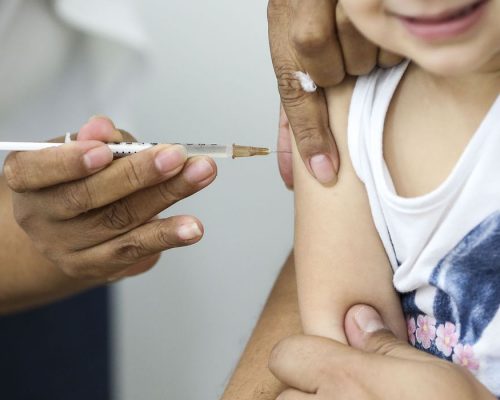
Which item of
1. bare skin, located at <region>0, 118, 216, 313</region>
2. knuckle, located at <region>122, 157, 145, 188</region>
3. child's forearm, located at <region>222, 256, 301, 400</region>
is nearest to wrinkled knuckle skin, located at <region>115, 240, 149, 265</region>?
bare skin, located at <region>0, 118, 216, 313</region>

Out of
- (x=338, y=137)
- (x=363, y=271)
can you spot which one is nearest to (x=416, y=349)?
(x=363, y=271)

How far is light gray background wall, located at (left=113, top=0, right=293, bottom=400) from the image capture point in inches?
72.8

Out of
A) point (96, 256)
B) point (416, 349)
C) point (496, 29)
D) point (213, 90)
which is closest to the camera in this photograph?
point (496, 29)

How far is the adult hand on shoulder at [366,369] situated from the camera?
0.90 m

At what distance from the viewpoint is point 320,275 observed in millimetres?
1062

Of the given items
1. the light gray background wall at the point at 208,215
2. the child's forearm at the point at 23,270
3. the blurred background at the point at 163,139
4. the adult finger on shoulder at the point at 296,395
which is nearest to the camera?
the adult finger on shoulder at the point at 296,395

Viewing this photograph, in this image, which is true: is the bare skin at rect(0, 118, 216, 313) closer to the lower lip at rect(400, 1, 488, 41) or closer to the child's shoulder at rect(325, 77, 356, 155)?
the child's shoulder at rect(325, 77, 356, 155)

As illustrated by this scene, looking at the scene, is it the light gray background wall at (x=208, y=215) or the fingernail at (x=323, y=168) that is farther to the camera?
the light gray background wall at (x=208, y=215)

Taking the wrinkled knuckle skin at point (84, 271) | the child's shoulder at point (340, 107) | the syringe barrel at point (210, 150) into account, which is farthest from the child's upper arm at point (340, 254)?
the wrinkled knuckle skin at point (84, 271)

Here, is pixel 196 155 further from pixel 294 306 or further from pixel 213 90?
pixel 213 90

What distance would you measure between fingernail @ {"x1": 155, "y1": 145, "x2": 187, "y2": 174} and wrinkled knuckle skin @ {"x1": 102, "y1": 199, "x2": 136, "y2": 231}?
13 cm

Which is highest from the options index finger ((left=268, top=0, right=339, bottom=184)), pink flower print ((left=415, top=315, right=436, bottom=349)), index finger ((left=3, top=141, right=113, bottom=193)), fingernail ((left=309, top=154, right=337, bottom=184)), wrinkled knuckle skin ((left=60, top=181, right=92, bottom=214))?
index finger ((left=268, top=0, right=339, bottom=184))

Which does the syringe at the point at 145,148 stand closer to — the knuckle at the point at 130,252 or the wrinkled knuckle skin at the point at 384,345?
the knuckle at the point at 130,252

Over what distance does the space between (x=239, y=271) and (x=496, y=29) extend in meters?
1.31
